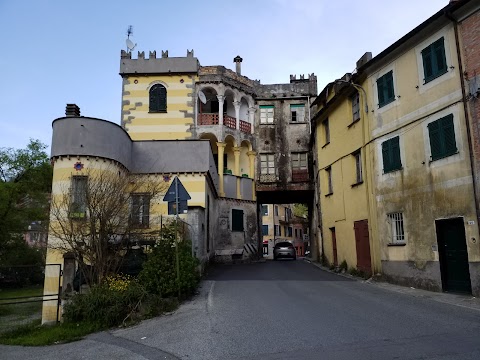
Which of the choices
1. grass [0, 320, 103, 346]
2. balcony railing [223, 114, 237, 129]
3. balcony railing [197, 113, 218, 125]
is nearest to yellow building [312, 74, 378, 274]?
balcony railing [223, 114, 237, 129]

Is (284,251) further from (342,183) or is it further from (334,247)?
(342,183)

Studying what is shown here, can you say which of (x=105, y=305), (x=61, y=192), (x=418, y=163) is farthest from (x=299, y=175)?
(x=105, y=305)

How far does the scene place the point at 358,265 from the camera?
670 inches

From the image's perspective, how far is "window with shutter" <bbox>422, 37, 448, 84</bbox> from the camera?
40.9ft

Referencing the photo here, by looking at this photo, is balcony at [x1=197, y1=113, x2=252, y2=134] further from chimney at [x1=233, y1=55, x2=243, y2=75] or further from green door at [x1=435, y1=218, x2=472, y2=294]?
green door at [x1=435, y1=218, x2=472, y2=294]

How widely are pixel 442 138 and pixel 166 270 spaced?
938 centimetres

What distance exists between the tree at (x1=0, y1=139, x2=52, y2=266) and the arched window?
1031 centimetres

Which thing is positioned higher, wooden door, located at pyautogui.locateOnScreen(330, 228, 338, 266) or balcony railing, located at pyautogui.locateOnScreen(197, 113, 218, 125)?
balcony railing, located at pyautogui.locateOnScreen(197, 113, 218, 125)

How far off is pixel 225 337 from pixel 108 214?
5.55m

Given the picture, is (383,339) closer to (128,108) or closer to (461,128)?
(461,128)

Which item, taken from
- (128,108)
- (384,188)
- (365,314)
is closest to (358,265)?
(384,188)

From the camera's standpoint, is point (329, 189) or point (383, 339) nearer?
point (383, 339)

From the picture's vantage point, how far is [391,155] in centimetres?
1461

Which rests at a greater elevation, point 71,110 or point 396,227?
point 71,110
